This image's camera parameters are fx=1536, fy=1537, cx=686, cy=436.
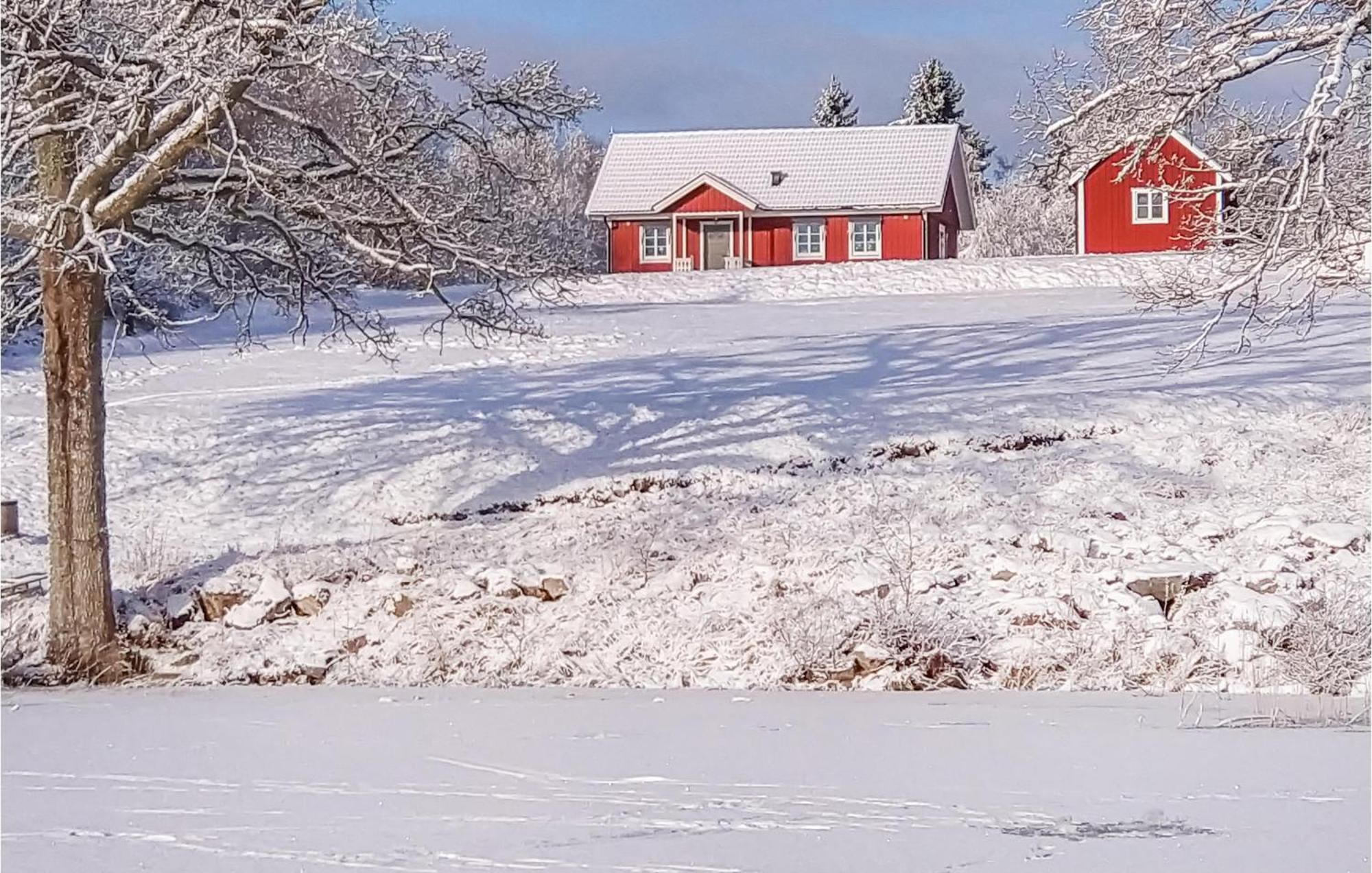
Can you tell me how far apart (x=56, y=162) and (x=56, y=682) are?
4.01 metres

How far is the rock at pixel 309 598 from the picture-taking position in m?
13.2

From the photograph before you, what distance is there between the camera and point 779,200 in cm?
4734

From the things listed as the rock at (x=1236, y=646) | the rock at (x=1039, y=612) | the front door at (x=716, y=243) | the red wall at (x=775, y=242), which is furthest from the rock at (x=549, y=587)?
the front door at (x=716, y=243)

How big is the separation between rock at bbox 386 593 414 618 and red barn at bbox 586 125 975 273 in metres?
34.9

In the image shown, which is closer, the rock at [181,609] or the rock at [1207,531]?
the rock at [181,609]

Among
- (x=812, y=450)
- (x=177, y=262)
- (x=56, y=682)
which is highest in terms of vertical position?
(x=177, y=262)

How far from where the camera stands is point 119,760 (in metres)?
8.02

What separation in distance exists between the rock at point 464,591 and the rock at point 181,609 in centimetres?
223

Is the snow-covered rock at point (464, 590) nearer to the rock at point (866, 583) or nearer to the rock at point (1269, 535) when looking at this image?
the rock at point (866, 583)

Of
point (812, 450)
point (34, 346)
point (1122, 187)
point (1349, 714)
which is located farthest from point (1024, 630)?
point (1122, 187)

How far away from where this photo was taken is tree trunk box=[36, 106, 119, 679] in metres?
11.7

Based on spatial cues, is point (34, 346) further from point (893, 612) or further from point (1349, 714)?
point (1349, 714)

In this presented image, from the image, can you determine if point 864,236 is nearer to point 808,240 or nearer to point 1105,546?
point 808,240

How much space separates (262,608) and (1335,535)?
922cm
